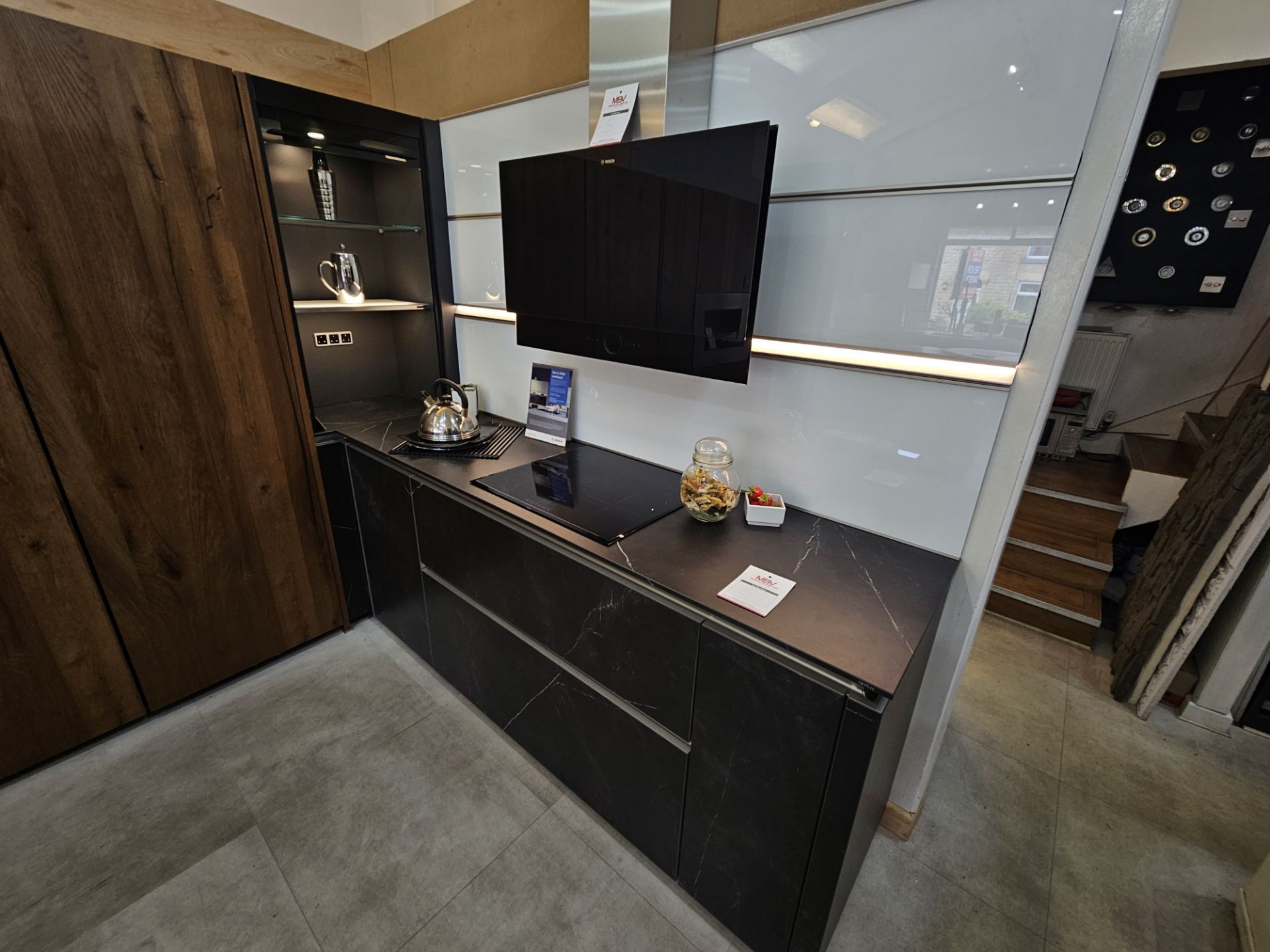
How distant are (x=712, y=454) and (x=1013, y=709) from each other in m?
1.71

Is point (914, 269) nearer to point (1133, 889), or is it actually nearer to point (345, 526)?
point (1133, 889)

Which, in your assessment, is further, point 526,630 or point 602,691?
point 526,630

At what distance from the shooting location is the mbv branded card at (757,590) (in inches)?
41.2

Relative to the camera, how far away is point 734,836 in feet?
3.74

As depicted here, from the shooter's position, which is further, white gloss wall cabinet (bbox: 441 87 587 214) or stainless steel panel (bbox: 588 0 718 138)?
white gloss wall cabinet (bbox: 441 87 587 214)

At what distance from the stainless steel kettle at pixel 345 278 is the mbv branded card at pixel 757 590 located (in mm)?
2003

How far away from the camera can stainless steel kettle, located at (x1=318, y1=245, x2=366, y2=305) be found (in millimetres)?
2135

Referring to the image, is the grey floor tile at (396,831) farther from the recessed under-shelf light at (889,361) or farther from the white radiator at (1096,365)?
the white radiator at (1096,365)

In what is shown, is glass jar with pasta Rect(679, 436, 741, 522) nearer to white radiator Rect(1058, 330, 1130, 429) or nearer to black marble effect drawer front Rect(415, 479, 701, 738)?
black marble effect drawer front Rect(415, 479, 701, 738)

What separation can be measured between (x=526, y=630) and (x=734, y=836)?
0.74m

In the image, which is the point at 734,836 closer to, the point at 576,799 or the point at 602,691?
the point at 602,691

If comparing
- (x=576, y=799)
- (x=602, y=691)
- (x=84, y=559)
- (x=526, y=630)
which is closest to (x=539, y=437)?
(x=526, y=630)

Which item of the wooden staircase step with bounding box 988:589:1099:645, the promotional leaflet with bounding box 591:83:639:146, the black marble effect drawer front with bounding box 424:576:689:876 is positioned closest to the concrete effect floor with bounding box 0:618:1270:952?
the black marble effect drawer front with bounding box 424:576:689:876

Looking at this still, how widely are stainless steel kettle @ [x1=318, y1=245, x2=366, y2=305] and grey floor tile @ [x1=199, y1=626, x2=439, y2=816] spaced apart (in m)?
1.50
